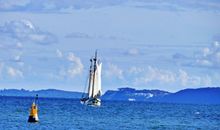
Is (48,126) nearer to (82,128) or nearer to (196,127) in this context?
(82,128)

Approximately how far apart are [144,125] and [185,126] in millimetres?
7569

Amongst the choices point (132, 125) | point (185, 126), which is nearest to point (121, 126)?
point (132, 125)

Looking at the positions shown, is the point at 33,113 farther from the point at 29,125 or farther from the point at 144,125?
the point at 144,125

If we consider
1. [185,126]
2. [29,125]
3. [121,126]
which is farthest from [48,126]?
[185,126]

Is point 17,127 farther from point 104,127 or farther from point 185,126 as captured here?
point 185,126

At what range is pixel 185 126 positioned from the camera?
5359 inches

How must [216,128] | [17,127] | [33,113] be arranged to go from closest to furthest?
[17,127], [33,113], [216,128]

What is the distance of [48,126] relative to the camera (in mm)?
121438

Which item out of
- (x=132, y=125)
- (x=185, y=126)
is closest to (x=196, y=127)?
(x=185, y=126)

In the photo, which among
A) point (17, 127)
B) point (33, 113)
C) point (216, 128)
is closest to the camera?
point (17, 127)

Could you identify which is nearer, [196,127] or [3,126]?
[3,126]

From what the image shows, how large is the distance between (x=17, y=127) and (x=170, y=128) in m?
25.8

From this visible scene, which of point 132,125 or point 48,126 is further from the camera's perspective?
point 132,125

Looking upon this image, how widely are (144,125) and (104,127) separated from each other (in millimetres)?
11107
